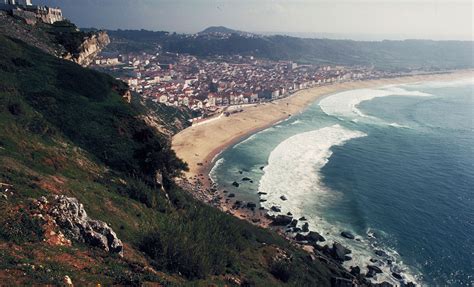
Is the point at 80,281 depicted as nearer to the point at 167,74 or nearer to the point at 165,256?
the point at 165,256

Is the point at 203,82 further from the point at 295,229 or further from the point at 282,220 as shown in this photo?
the point at 295,229

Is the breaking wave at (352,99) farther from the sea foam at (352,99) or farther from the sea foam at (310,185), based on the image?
the sea foam at (310,185)

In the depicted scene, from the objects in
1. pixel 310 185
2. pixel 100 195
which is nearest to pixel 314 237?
pixel 310 185

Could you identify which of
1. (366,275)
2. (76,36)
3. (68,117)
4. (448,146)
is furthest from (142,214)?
(448,146)

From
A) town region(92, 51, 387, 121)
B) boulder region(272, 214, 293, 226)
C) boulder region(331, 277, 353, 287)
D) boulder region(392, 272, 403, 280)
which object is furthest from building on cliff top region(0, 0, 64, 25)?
boulder region(392, 272, 403, 280)

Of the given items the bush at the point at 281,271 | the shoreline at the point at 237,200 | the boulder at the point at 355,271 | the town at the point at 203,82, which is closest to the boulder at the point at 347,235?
the shoreline at the point at 237,200
